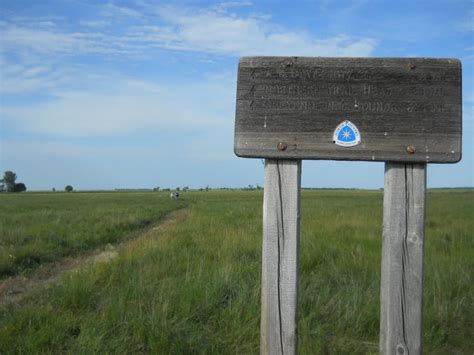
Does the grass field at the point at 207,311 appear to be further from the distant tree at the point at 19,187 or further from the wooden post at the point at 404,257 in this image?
the distant tree at the point at 19,187

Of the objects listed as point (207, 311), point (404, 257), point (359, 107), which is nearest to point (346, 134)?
point (359, 107)

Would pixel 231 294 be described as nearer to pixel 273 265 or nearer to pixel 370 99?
pixel 273 265

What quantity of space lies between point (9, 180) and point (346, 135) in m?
125

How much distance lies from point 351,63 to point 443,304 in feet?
10.0

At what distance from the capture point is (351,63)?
7.05ft

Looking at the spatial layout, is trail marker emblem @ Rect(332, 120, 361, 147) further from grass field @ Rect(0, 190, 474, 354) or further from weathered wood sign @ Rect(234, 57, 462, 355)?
grass field @ Rect(0, 190, 474, 354)

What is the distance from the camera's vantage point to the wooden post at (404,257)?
7.06 feet

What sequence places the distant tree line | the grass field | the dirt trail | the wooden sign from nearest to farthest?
the wooden sign → the grass field → the dirt trail → the distant tree line

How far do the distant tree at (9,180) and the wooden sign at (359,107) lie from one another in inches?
4857

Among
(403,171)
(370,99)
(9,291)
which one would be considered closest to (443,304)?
(403,171)

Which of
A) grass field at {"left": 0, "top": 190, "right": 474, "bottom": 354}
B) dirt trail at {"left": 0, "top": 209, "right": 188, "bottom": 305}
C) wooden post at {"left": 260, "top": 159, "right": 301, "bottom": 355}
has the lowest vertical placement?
dirt trail at {"left": 0, "top": 209, "right": 188, "bottom": 305}

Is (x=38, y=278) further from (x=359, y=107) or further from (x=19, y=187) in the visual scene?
(x=19, y=187)

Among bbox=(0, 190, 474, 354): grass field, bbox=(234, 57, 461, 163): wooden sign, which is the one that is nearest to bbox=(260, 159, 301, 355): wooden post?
bbox=(234, 57, 461, 163): wooden sign

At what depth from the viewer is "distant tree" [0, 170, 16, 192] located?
11078cm
